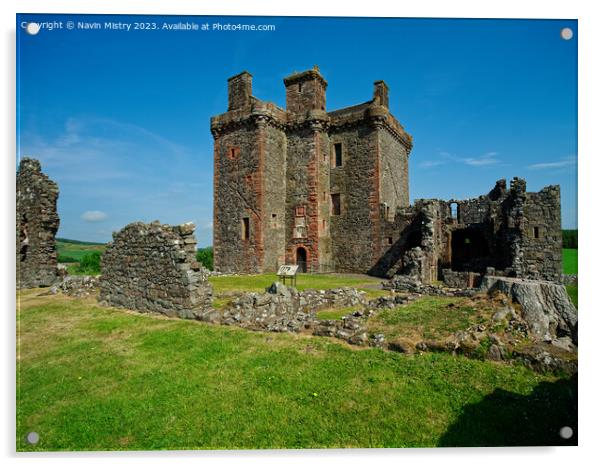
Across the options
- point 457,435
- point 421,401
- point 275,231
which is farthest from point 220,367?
point 275,231

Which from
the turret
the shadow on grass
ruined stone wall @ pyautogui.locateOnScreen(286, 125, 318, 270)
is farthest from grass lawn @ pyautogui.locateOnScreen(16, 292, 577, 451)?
the turret

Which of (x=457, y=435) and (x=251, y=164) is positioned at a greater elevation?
Result: (x=251, y=164)

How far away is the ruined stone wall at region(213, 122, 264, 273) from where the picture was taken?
28047 millimetres

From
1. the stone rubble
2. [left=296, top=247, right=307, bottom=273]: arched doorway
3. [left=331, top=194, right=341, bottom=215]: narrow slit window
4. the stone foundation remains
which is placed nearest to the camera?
the stone foundation remains

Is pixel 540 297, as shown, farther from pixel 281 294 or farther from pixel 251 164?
pixel 251 164

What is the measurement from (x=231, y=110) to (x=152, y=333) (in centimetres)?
2428

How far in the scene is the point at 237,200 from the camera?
29047mm

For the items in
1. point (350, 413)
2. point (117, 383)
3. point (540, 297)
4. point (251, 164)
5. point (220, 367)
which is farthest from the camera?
point (251, 164)

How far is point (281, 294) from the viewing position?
12.8 metres

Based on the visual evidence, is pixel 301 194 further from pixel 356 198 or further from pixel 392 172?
pixel 392 172

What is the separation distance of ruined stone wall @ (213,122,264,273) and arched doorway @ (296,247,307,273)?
339cm

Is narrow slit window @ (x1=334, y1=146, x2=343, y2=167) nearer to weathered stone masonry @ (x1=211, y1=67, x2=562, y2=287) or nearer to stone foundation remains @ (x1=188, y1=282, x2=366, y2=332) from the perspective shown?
weathered stone masonry @ (x1=211, y1=67, x2=562, y2=287)

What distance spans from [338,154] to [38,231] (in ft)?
72.2

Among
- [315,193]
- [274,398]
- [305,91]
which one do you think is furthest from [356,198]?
[274,398]
